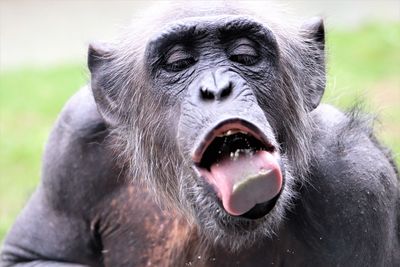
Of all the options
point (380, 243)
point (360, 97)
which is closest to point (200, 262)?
point (380, 243)

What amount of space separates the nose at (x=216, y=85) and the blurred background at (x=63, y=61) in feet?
4.03

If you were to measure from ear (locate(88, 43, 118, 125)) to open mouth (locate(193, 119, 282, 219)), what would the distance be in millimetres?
855

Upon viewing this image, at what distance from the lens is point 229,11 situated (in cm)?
379

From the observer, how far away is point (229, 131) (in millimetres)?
3094

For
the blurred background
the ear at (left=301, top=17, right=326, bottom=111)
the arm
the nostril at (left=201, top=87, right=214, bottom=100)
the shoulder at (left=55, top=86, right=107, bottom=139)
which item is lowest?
the blurred background

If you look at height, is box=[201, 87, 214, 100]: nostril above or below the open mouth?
above

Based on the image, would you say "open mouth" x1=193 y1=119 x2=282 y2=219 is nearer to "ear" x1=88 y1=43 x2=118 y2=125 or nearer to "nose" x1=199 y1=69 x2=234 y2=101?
"nose" x1=199 y1=69 x2=234 y2=101

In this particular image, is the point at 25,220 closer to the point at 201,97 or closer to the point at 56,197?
the point at 56,197

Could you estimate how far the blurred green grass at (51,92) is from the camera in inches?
303

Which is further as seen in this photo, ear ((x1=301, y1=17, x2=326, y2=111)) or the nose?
ear ((x1=301, y1=17, x2=326, y2=111))

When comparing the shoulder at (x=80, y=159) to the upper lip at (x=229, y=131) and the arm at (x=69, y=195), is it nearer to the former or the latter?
the arm at (x=69, y=195)

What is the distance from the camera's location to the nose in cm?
321

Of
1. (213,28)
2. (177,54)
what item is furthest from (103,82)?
(213,28)

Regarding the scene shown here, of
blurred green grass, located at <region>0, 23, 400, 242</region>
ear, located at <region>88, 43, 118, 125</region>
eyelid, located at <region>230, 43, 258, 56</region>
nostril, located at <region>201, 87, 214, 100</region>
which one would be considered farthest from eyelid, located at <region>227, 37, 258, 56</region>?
blurred green grass, located at <region>0, 23, 400, 242</region>
